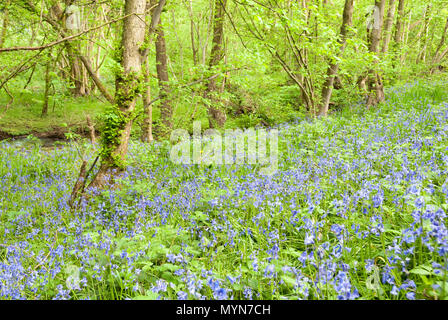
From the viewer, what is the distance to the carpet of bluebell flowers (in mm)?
1779

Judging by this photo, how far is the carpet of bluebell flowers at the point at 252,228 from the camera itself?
1779mm

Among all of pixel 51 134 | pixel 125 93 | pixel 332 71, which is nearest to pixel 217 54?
pixel 332 71

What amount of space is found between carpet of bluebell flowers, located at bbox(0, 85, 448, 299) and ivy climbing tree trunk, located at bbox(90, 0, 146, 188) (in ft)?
1.59

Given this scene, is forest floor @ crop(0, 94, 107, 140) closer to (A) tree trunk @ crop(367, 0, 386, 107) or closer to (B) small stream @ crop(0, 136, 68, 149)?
(B) small stream @ crop(0, 136, 68, 149)

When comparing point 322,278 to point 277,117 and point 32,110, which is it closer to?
point 277,117

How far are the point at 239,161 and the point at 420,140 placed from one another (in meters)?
2.74

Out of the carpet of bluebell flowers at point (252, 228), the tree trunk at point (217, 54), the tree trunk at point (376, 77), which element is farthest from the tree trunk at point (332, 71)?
the tree trunk at point (217, 54)

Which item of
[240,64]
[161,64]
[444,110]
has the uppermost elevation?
[161,64]

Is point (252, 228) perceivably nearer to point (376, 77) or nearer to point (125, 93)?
point (125, 93)

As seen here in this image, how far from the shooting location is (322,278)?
5.64 ft

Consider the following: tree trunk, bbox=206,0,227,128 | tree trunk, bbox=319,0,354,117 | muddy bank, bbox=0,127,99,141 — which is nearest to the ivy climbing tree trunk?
tree trunk, bbox=206,0,227,128

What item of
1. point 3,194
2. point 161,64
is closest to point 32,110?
point 161,64

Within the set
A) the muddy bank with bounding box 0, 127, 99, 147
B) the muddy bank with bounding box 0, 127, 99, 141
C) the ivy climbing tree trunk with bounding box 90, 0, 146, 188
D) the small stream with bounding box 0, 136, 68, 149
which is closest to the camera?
the ivy climbing tree trunk with bounding box 90, 0, 146, 188

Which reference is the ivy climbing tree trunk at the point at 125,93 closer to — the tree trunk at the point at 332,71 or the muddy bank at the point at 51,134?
the tree trunk at the point at 332,71
